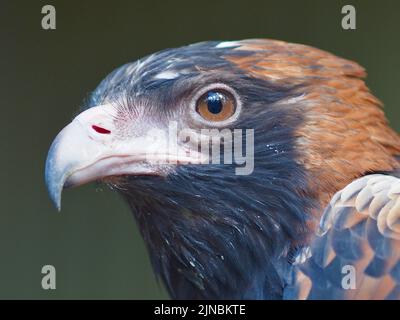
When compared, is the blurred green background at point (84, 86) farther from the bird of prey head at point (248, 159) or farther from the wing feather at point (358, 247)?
the wing feather at point (358, 247)

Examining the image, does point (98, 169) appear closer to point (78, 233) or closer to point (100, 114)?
point (100, 114)

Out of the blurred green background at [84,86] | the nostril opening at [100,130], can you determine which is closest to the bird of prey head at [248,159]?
the nostril opening at [100,130]

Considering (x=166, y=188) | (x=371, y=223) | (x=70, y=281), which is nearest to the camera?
(x=371, y=223)

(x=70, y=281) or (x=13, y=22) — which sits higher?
(x=13, y=22)

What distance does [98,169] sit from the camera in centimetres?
251

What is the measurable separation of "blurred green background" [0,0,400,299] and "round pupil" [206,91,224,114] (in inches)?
71.5

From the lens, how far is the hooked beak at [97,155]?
2480mm

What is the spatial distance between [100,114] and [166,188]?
1.09 feet

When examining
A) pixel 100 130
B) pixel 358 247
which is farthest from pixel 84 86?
pixel 358 247

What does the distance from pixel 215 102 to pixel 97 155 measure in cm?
43

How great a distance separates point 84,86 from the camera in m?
4.70

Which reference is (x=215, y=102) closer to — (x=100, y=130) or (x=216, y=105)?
(x=216, y=105)

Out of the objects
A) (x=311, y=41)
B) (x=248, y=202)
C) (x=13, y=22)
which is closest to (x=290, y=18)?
(x=311, y=41)

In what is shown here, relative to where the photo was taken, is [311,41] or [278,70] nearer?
[278,70]
